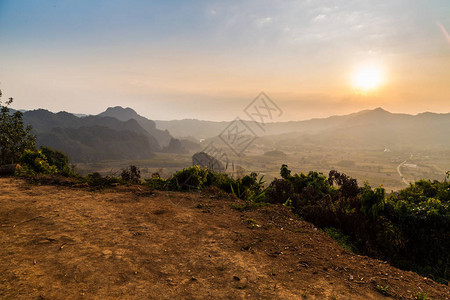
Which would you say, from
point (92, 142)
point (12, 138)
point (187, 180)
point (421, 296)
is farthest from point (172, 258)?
point (92, 142)

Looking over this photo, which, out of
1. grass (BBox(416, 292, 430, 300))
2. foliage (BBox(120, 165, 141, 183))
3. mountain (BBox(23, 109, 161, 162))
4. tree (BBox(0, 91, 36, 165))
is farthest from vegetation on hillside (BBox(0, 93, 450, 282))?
mountain (BBox(23, 109, 161, 162))

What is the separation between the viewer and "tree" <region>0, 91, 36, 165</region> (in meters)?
17.5

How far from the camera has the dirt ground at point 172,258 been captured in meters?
3.41

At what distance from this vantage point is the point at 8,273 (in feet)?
11.3

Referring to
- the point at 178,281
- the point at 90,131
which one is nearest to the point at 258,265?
the point at 178,281

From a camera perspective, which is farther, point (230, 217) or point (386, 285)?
point (230, 217)

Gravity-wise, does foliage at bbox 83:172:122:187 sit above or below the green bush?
below

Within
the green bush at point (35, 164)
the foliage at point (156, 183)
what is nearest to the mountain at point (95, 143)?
the green bush at point (35, 164)

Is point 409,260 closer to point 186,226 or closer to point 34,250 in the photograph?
point 186,226

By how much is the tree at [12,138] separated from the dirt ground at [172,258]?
50.4ft

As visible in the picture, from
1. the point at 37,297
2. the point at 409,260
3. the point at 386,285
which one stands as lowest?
the point at 409,260

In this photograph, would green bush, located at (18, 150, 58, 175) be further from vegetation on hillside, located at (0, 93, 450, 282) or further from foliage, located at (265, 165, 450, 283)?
foliage, located at (265, 165, 450, 283)

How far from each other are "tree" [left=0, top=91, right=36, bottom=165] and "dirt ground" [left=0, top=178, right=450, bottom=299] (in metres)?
15.4

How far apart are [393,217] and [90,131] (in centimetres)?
20358
